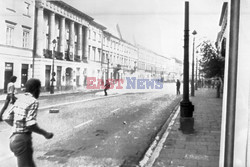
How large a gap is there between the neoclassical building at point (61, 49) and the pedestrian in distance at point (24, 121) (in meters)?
0.10

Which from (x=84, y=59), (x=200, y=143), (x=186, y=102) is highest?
(x=84, y=59)

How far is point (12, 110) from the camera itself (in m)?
1.22

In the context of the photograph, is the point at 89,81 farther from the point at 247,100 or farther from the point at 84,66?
the point at 247,100

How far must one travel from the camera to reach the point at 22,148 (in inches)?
49.9

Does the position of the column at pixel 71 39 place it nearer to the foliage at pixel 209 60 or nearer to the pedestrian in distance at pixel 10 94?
the pedestrian in distance at pixel 10 94

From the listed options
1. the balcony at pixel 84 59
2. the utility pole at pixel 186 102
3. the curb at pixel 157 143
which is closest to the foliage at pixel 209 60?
the utility pole at pixel 186 102

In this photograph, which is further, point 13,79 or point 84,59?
point 84,59

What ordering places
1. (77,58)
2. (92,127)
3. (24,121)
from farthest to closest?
(92,127) < (77,58) < (24,121)

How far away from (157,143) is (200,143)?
0.72 m

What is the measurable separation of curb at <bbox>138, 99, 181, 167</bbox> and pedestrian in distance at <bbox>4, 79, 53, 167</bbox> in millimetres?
1152

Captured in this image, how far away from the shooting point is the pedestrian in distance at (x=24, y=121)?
1.21 m

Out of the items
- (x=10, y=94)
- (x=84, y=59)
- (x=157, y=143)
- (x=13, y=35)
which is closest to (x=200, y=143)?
(x=157, y=143)

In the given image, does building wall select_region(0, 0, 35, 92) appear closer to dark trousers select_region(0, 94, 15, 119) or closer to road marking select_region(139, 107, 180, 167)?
dark trousers select_region(0, 94, 15, 119)

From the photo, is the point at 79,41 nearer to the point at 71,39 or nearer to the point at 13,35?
the point at 71,39
